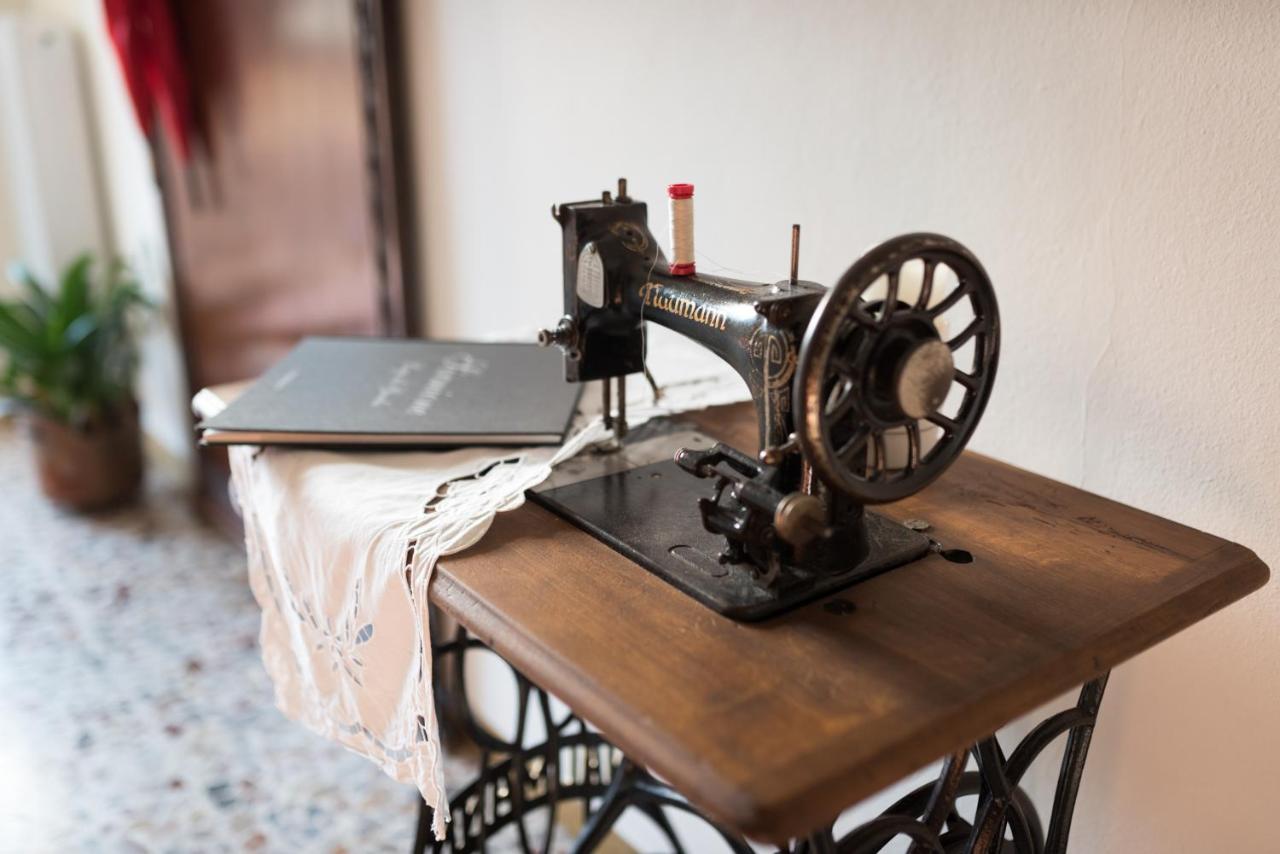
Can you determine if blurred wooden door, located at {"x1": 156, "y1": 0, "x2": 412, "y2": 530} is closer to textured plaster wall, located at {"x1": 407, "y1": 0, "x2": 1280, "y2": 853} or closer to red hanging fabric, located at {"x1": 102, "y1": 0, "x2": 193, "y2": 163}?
red hanging fabric, located at {"x1": 102, "y1": 0, "x2": 193, "y2": 163}

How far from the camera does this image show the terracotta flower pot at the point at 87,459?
314 centimetres

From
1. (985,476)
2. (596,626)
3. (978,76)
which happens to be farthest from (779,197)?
(596,626)

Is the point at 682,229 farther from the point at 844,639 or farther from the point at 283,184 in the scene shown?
the point at 283,184

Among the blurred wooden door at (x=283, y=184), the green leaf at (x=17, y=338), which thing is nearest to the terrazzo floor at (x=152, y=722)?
the blurred wooden door at (x=283, y=184)

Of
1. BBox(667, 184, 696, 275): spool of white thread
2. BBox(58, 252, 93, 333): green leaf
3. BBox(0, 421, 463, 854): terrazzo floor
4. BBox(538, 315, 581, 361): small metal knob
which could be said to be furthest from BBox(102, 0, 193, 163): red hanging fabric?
BBox(667, 184, 696, 275): spool of white thread

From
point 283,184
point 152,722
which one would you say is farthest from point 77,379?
point 152,722

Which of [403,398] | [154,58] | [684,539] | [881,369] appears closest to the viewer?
[881,369]

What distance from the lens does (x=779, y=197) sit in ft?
4.61

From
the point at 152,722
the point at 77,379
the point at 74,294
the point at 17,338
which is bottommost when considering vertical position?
the point at 152,722

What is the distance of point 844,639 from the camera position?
763 millimetres

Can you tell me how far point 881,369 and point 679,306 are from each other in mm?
270

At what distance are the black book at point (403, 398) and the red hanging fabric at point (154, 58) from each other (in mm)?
1707

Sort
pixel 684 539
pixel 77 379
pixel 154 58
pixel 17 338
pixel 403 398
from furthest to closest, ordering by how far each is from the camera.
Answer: pixel 77 379 → pixel 17 338 → pixel 154 58 → pixel 403 398 → pixel 684 539

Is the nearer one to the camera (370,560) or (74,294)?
(370,560)
